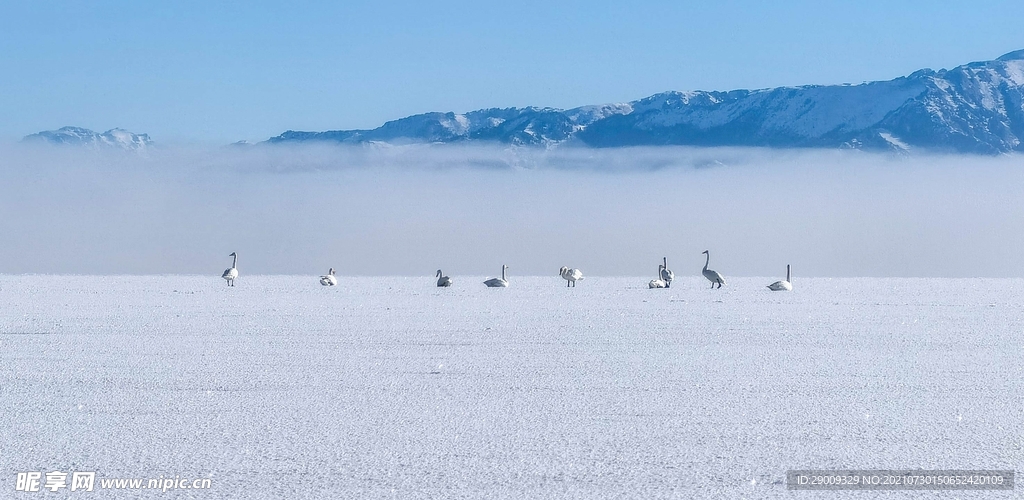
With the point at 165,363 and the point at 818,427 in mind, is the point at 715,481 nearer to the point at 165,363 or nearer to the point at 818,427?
the point at 818,427

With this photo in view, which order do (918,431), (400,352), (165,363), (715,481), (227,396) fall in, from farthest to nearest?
(400,352) < (165,363) < (227,396) < (918,431) < (715,481)

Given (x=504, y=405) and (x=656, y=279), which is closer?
(x=504, y=405)

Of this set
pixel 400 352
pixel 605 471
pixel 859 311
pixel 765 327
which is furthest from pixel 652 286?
pixel 605 471

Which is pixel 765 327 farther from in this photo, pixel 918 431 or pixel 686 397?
pixel 918 431

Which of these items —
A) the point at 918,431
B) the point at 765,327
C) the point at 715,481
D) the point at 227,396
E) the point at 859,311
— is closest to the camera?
the point at 715,481

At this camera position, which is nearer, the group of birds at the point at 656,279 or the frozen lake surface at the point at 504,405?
the frozen lake surface at the point at 504,405

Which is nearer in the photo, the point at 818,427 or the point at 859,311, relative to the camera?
the point at 818,427

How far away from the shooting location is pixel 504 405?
30.0ft

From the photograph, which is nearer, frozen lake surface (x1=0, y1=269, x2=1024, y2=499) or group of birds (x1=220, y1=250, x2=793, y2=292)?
frozen lake surface (x1=0, y1=269, x2=1024, y2=499)

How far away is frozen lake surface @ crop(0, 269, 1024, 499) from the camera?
271 inches

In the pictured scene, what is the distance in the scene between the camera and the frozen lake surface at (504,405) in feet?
22.6

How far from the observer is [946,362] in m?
12.2

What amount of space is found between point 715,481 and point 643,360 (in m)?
5.71

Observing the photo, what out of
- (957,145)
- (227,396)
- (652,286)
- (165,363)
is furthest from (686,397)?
(957,145)
